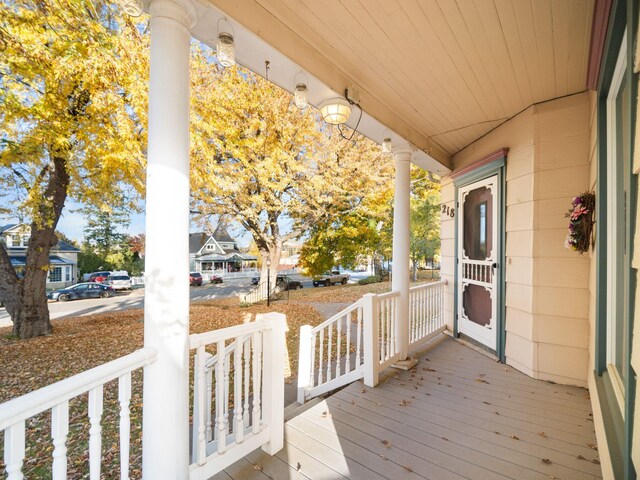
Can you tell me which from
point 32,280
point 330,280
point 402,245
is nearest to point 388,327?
point 402,245

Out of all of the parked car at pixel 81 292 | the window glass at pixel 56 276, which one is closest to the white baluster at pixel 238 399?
the parked car at pixel 81 292

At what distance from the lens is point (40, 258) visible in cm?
692

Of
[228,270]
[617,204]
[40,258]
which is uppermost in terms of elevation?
[617,204]

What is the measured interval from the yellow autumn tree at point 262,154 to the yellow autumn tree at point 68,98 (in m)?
1.04

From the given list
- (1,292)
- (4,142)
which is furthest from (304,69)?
(1,292)

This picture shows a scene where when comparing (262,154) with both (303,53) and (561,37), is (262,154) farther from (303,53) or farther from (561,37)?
(561,37)

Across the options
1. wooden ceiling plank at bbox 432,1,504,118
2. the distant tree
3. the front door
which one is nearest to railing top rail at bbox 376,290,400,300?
the front door

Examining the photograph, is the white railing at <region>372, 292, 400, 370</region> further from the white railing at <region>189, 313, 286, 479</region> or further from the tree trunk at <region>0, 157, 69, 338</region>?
the tree trunk at <region>0, 157, 69, 338</region>

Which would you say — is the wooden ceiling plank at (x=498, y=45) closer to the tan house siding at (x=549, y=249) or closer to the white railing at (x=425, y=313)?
the tan house siding at (x=549, y=249)

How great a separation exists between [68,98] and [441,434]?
7505 millimetres

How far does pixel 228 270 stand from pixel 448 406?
3164 centimetres

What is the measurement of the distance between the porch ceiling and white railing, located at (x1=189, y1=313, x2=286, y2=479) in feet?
5.74

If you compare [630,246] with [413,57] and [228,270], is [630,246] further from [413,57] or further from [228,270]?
[228,270]

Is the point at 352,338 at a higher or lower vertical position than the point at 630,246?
lower
